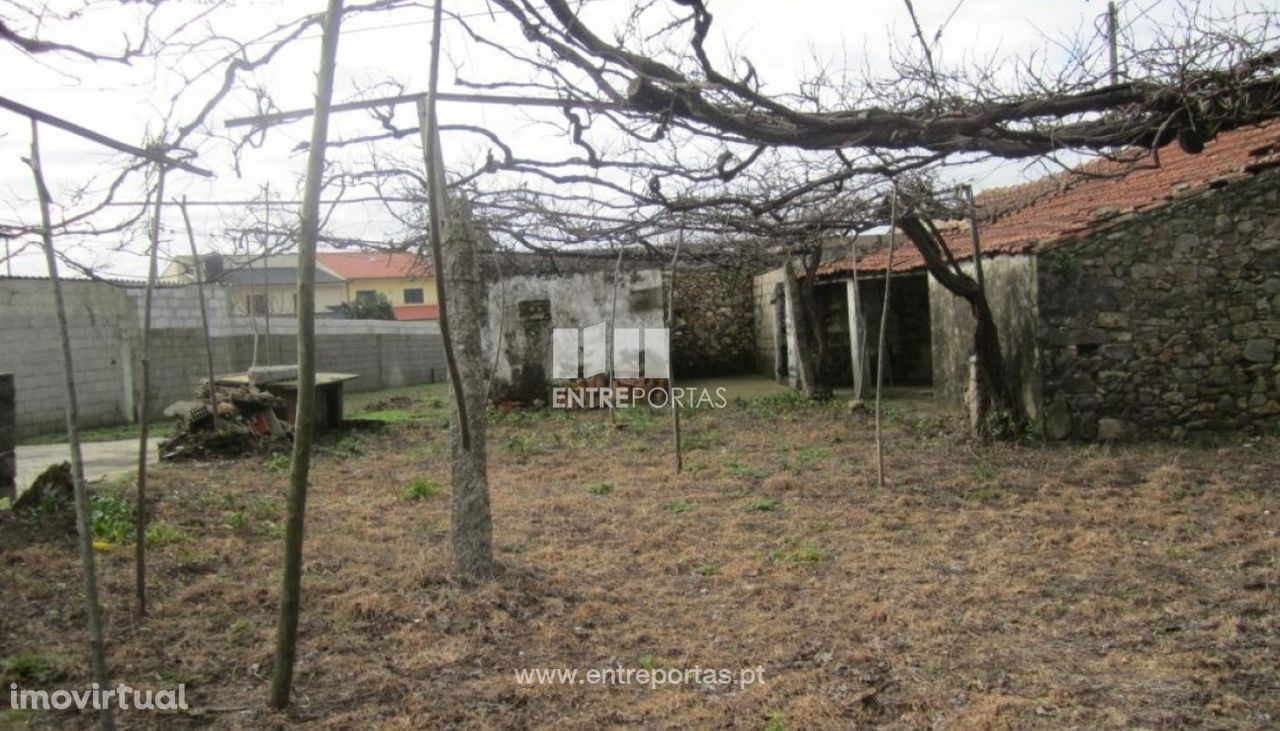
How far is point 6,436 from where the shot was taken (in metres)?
6.64

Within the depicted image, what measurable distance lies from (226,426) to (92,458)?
1385 mm

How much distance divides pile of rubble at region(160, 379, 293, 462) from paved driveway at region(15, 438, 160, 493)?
0.46 meters

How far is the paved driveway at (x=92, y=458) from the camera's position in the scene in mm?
8664

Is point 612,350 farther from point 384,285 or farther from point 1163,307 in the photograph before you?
point 384,285

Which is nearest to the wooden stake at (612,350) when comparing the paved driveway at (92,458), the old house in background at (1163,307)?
the old house in background at (1163,307)

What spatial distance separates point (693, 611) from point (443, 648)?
1.30 meters

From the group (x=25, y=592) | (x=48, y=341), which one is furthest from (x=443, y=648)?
(x=48, y=341)

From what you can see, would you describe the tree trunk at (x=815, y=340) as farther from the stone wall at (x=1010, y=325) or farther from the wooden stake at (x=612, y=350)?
the wooden stake at (x=612, y=350)

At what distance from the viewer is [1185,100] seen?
4008 millimetres

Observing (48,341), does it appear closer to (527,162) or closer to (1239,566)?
(527,162)

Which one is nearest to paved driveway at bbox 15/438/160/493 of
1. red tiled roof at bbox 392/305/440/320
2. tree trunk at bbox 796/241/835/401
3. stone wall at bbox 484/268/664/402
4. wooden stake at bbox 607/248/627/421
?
stone wall at bbox 484/268/664/402

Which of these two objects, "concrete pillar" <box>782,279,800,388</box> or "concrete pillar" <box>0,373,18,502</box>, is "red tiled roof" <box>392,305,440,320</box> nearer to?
"concrete pillar" <box>782,279,800,388</box>

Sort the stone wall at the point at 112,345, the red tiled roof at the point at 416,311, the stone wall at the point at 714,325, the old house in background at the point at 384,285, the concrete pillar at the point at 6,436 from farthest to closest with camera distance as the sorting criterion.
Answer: the red tiled roof at the point at 416,311, the old house in background at the point at 384,285, the stone wall at the point at 714,325, the stone wall at the point at 112,345, the concrete pillar at the point at 6,436

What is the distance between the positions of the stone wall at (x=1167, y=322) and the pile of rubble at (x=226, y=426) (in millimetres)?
8572
